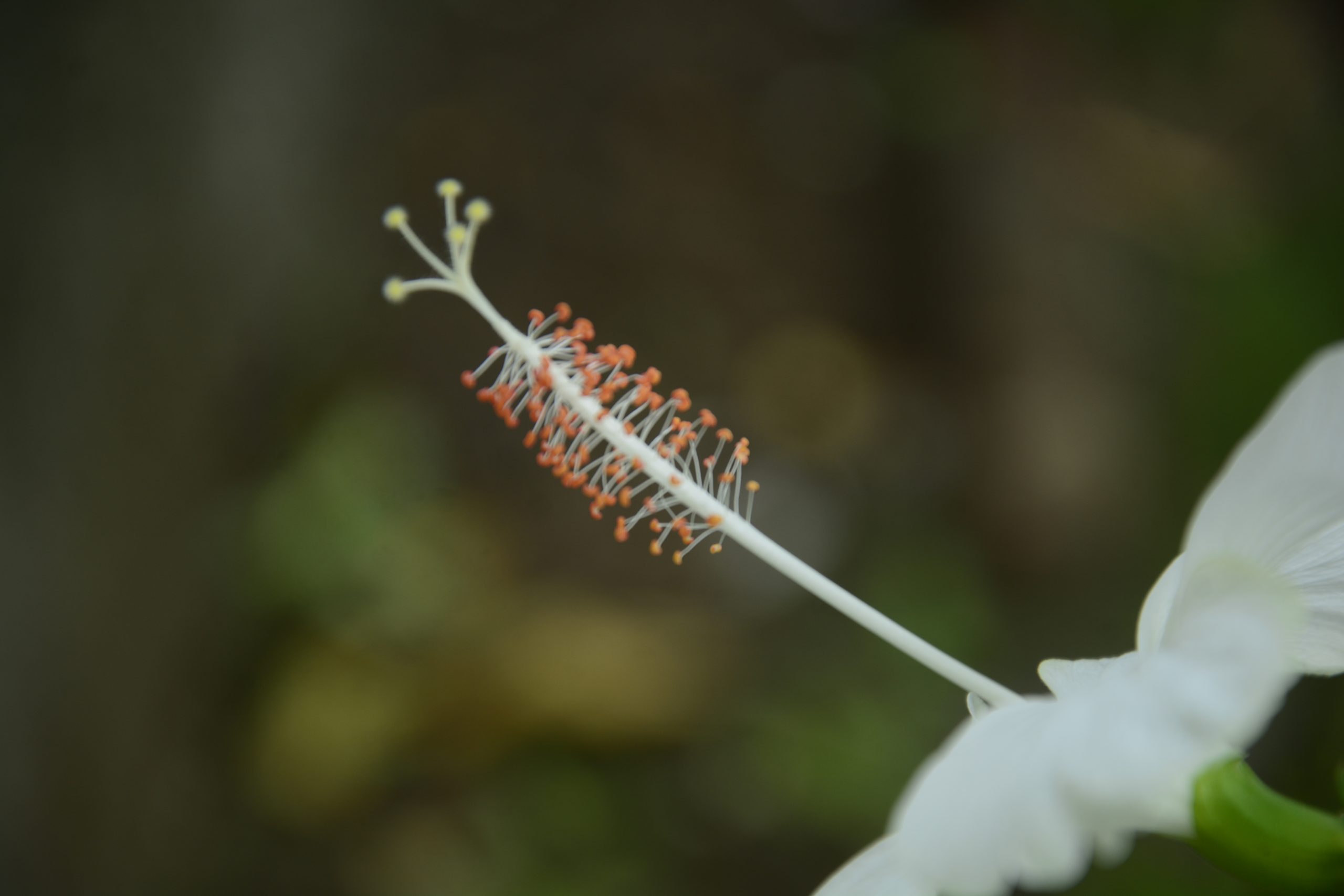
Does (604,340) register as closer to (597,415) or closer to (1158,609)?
(597,415)

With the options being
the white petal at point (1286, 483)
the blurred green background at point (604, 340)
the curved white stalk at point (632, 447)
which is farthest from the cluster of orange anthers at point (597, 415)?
the blurred green background at point (604, 340)

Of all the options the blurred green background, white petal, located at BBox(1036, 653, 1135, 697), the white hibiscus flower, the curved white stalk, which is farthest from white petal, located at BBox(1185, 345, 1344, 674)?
the blurred green background

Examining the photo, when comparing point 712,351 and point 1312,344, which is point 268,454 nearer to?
point 712,351

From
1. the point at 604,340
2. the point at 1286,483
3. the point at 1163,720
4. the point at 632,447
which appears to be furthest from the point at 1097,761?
the point at 604,340

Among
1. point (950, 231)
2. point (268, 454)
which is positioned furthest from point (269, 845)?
point (950, 231)

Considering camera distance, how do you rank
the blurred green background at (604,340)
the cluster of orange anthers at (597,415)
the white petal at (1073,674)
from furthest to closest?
the blurred green background at (604,340) → the cluster of orange anthers at (597,415) → the white petal at (1073,674)

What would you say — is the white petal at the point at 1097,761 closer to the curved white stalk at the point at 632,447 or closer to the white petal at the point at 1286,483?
the white petal at the point at 1286,483

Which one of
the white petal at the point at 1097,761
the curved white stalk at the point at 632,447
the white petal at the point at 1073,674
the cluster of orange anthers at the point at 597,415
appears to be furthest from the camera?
the cluster of orange anthers at the point at 597,415

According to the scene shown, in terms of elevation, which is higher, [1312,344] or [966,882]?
[1312,344]

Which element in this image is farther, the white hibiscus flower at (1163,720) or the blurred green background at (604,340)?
the blurred green background at (604,340)
